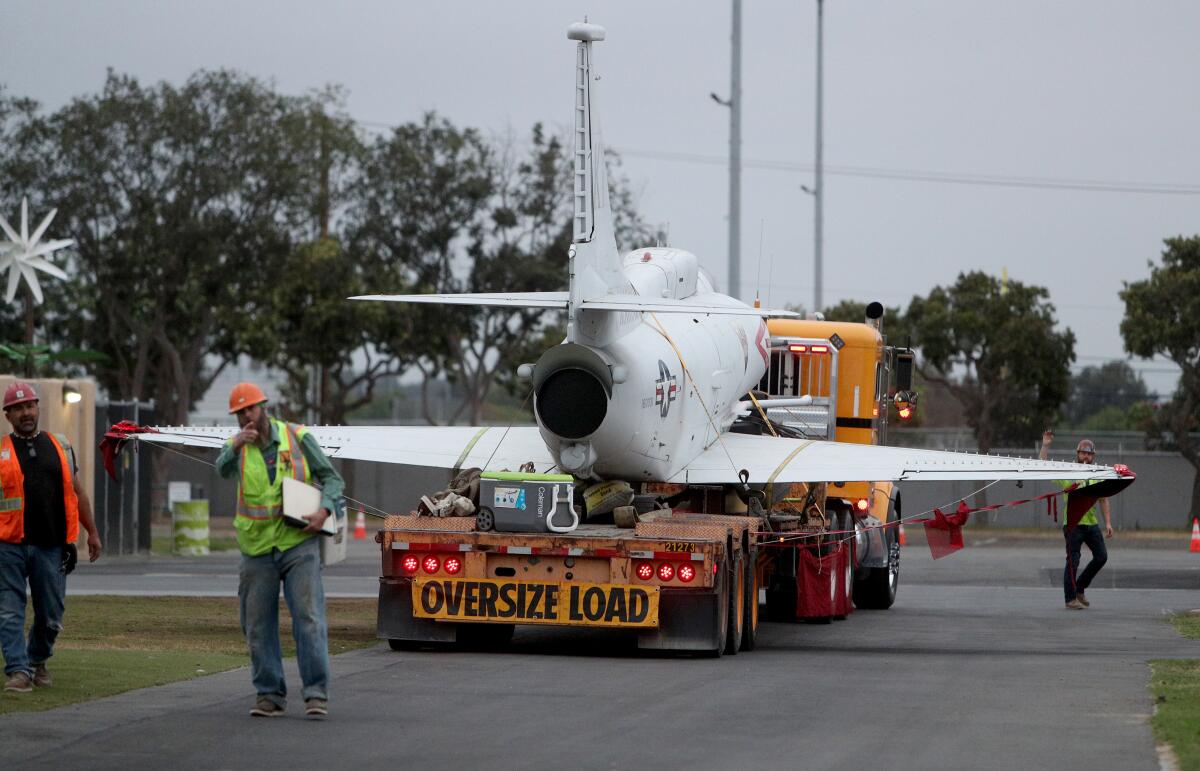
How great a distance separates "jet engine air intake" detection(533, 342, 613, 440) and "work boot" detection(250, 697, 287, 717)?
5.06 metres

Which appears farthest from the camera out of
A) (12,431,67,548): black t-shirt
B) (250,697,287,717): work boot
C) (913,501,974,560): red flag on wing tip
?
(913,501,974,560): red flag on wing tip

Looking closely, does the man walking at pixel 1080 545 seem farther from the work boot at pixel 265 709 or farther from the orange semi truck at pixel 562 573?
the work boot at pixel 265 709

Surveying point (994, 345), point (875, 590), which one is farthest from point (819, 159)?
point (875, 590)

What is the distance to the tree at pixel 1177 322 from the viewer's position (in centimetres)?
4900

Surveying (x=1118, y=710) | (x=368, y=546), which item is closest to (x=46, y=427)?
(x=368, y=546)

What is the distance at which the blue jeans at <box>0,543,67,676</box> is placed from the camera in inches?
453

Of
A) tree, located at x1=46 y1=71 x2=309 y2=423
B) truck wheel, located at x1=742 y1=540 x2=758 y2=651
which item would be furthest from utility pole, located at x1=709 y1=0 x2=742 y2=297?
truck wheel, located at x1=742 y1=540 x2=758 y2=651

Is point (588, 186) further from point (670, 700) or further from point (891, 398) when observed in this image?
point (891, 398)

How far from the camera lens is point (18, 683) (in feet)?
37.5

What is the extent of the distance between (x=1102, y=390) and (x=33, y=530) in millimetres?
70703

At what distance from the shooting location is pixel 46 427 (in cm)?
2942

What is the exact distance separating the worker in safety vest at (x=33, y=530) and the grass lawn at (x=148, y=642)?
1.11ft

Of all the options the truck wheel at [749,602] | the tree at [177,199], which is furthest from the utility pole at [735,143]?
the truck wheel at [749,602]

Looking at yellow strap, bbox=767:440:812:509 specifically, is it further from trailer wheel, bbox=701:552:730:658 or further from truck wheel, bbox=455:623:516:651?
truck wheel, bbox=455:623:516:651
